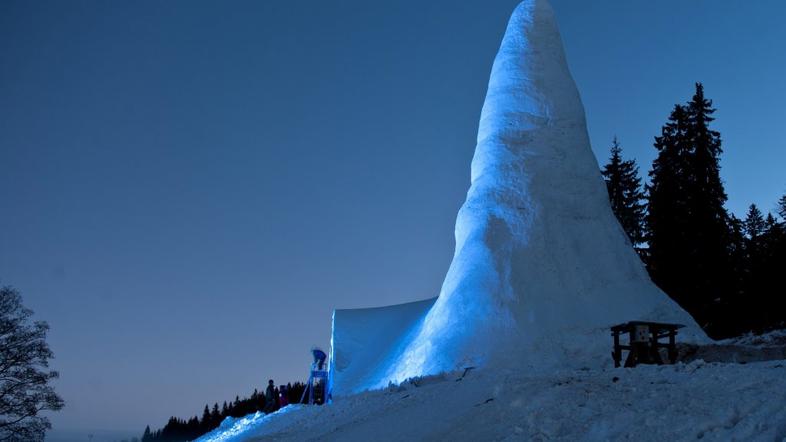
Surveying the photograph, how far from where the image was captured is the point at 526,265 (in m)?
20.7

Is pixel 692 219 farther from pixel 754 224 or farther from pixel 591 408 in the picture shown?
pixel 591 408

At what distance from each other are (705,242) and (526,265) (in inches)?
577

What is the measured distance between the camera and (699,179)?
109 feet

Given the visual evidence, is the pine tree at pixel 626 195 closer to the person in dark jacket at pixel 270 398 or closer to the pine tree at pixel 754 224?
the pine tree at pixel 754 224

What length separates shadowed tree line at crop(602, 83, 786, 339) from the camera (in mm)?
28531

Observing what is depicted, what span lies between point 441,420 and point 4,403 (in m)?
17.4

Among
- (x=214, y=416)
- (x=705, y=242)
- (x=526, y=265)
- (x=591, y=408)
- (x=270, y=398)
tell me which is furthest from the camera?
(x=214, y=416)

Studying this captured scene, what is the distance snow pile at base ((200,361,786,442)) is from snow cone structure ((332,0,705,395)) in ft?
19.7

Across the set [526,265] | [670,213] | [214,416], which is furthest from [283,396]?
[214,416]

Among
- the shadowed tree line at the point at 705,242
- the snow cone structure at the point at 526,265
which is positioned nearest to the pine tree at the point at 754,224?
the shadowed tree line at the point at 705,242

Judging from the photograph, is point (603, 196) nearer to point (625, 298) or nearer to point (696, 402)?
point (625, 298)

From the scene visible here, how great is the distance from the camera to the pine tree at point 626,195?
39.9 meters

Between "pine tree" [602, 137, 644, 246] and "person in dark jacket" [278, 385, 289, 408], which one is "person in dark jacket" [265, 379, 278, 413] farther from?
"pine tree" [602, 137, 644, 246]

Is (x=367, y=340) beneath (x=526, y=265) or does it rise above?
beneath
